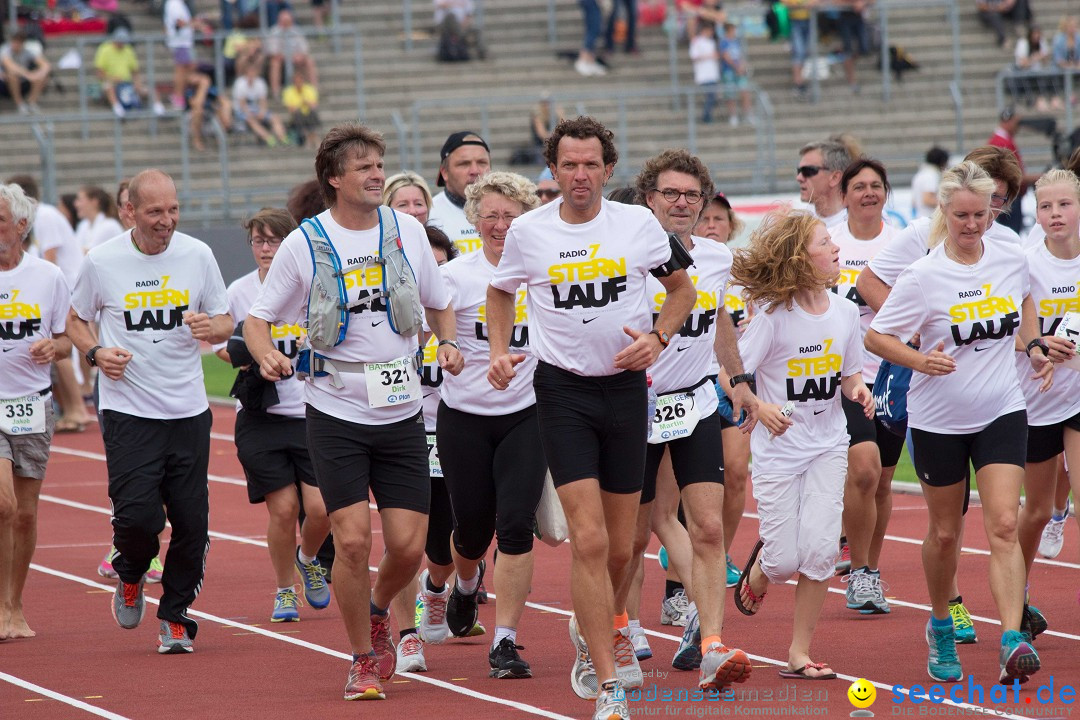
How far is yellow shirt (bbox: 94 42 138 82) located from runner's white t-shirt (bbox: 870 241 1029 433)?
2214 centimetres

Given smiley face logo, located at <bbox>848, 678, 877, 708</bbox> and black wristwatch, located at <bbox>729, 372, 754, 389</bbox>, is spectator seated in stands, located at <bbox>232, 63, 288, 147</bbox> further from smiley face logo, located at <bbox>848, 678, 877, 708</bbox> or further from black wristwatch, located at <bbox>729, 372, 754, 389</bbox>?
→ smiley face logo, located at <bbox>848, 678, 877, 708</bbox>

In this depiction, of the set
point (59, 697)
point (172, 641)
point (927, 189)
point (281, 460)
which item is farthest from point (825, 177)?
point (927, 189)

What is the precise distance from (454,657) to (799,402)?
204cm

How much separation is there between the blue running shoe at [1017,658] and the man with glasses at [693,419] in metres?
1.10

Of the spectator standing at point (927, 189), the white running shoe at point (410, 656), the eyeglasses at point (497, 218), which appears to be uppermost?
the eyeglasses at point (497, 218)

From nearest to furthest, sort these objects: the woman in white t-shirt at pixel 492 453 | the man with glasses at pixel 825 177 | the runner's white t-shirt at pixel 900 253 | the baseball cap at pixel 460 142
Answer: the woman in white t-shirt at pixel 492 453
the runner's white t-shirt at pixel 900 253
the baseball cap at pixel 460 142
the man with glasses at pixel 825 177

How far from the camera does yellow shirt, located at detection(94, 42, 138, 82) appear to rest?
90.0ft

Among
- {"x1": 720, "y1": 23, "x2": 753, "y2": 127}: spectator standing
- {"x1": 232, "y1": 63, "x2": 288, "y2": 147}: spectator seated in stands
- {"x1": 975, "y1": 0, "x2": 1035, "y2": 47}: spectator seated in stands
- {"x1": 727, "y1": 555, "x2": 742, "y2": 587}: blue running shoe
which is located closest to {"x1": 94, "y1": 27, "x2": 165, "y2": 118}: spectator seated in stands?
{"x1": 232, "y1": 63, "x2": 288, "y2": 147}: spectator seated in stands

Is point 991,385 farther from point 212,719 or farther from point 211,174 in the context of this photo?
point 211,174

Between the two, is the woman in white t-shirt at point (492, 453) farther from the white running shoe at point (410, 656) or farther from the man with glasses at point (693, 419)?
the man with glasses at point (693, 419)

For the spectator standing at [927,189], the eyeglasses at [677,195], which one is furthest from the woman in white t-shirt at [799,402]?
the spectator standing at [927,189]

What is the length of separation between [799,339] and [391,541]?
6.50 ft

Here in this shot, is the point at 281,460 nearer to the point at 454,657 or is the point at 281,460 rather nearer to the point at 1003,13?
the point at 454,657

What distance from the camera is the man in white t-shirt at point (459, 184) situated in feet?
31.9
